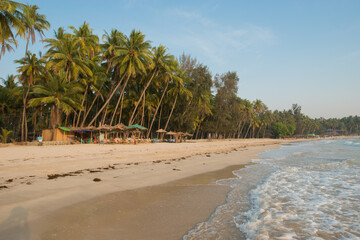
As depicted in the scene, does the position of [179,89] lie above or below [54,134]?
above

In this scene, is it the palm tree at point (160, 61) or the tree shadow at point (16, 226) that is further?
the palm tree at point (160, 61)

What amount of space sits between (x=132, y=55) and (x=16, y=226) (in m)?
26.4

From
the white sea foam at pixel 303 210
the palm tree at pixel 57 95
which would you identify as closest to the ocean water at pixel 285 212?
the white sea foam at pixel 303 210

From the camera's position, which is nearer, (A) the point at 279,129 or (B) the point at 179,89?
(B) the point at 179,89

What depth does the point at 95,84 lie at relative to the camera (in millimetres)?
27797

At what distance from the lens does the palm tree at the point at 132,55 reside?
89.1 feet

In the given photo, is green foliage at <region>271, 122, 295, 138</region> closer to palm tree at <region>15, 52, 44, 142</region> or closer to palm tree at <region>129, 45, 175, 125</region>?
palm tree at <region>129, 45, 175, 125</region>

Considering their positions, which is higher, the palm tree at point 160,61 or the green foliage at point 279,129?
the palm tree at point 160,61

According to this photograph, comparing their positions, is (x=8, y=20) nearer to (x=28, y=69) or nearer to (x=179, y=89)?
(x=28, y=69)

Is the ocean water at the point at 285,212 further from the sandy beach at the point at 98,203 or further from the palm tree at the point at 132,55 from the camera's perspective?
the palm tree at the point at 132,55

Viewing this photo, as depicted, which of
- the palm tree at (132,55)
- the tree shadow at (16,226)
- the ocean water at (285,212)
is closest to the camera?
the tree shadow at (16,226)

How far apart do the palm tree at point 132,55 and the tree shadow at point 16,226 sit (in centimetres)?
2443

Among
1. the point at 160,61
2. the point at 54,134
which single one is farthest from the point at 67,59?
the point at 160,61

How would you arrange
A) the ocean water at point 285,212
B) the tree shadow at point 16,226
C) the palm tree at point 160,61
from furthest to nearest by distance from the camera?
the palm tree at point 160,61 → the ocean water at point 285,212 → the tree shadow at point 16,226
